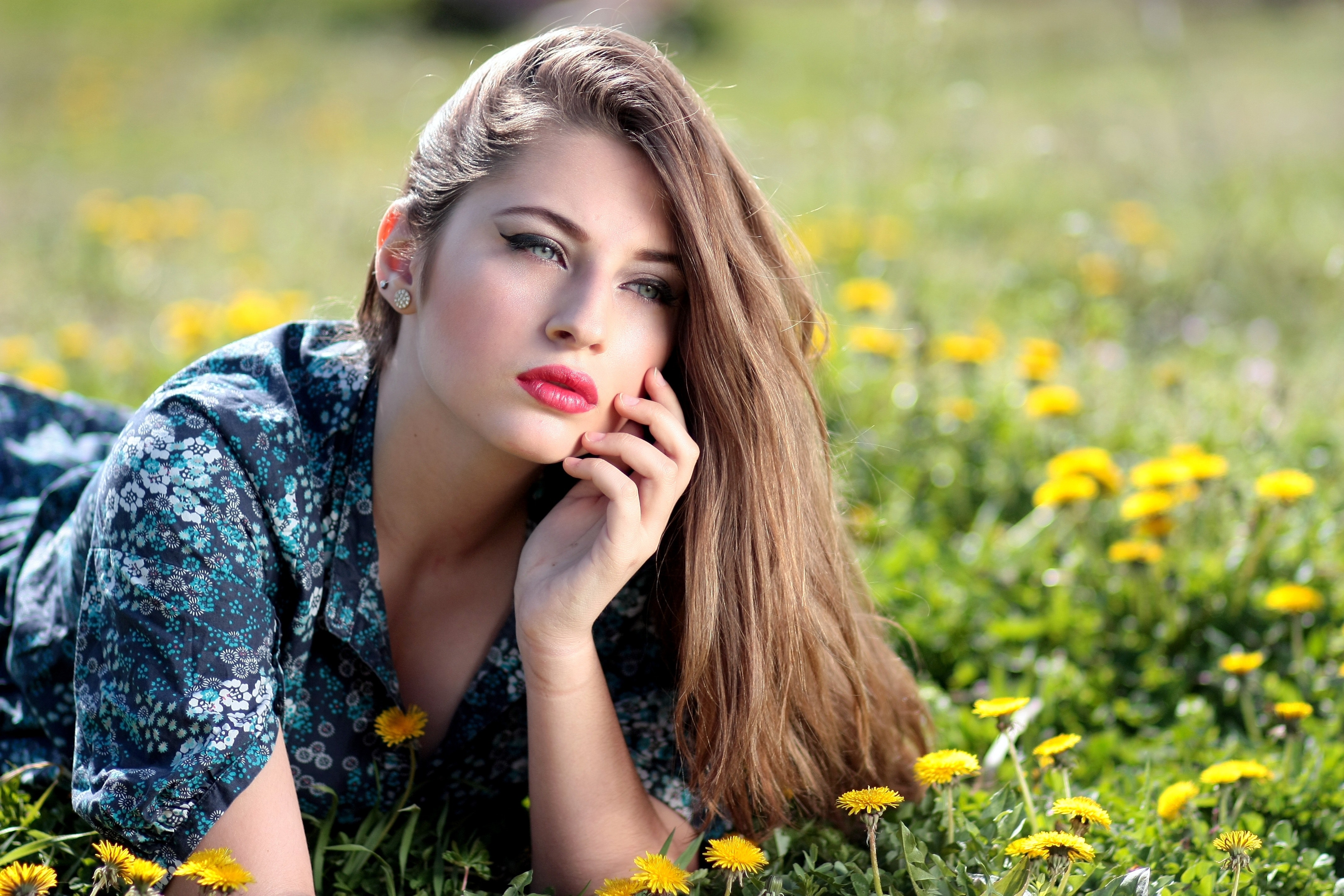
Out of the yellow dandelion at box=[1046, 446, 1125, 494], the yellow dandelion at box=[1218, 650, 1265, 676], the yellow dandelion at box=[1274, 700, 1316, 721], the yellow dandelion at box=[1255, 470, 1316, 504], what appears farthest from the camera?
the yellow dandelion at box=[1046, 446, 1125, 494]

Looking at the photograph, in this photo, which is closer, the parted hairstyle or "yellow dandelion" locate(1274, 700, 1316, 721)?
the parted hairstyle

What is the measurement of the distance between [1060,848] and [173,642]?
1.18m

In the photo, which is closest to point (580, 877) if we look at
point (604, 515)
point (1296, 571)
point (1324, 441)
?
point (604, 515)

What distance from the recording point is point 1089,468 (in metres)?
2.77

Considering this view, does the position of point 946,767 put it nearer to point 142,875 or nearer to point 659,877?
point 659,877

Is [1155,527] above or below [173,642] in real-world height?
below

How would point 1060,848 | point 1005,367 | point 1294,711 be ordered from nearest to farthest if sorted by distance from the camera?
1. point 1060,848
2. point 1294,711
3. point 1005,367

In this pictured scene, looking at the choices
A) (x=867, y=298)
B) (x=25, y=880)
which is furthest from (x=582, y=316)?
(x=867, y=298)

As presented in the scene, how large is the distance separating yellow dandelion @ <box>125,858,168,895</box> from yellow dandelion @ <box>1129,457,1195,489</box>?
2.05 meters

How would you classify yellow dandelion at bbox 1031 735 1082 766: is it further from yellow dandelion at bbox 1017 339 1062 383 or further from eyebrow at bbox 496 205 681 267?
yellow dandelion at bbox 1017 339 1062 383

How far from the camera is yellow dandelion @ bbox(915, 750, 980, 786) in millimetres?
1789

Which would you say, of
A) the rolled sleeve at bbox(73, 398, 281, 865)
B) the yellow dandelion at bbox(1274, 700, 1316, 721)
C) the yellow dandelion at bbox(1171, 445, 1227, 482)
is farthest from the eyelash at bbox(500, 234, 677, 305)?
the yellow dandelion at bbox(1171, 445, 1227, 482)

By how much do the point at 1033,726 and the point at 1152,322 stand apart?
2.55 metres

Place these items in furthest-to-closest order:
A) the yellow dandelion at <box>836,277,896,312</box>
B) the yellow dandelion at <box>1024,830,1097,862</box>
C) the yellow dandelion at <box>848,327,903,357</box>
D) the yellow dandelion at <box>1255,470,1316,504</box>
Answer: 1. the yellow dandelion at <box>836,277,896,312</box>
2. the yellow dandelion at <box>848,327,903,357</box>
3. the yellow dandelion at <box>1255,470,1316,504</box>
4. the yellow dandelion at <box>1024,830,1097,862</box>
